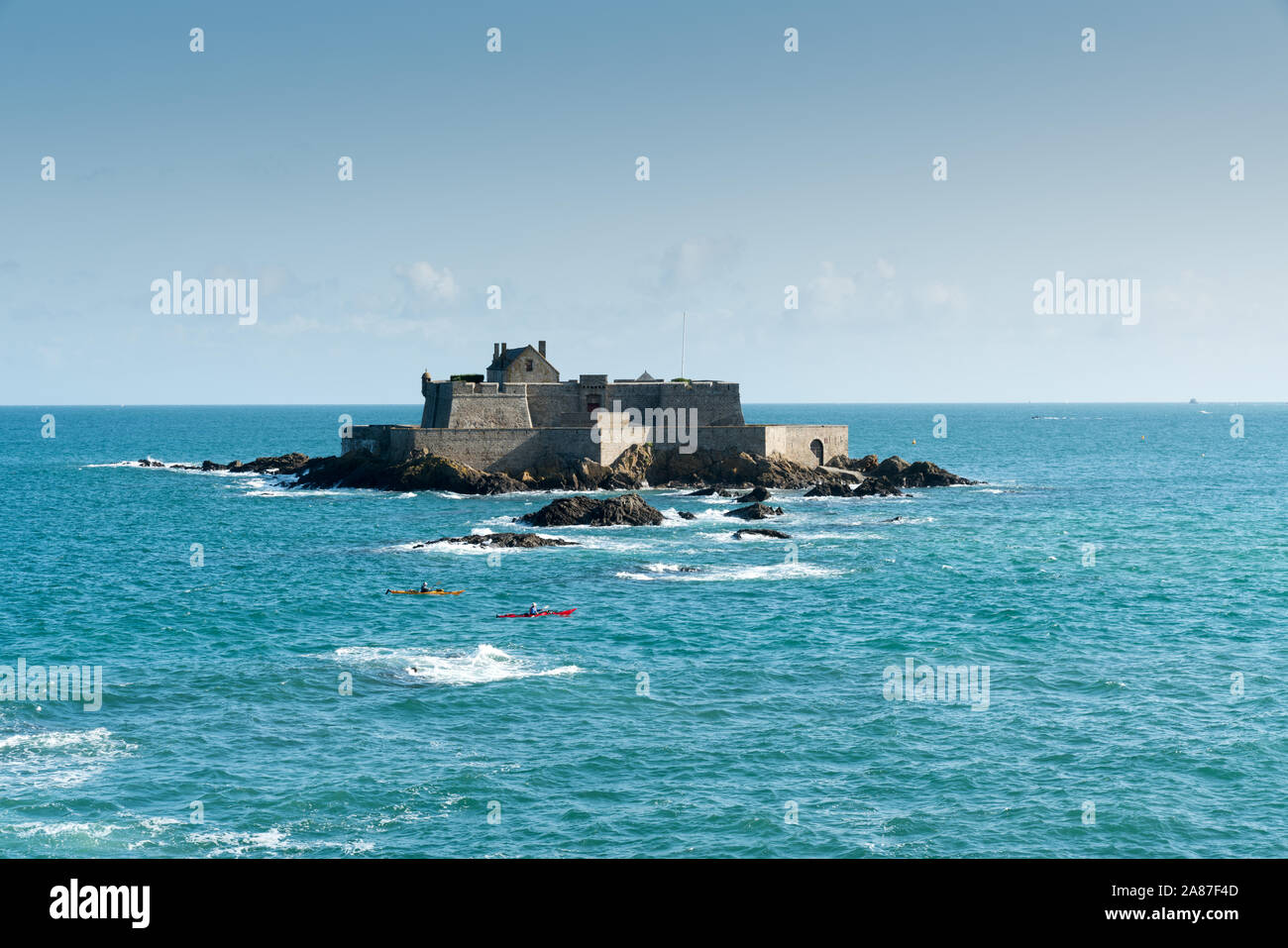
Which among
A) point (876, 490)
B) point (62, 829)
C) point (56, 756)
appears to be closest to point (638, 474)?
point (876, 490)

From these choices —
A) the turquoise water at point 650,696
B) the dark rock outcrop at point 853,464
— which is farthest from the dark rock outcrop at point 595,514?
the dark rock outcrop at point 853,464

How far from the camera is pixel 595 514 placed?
63.5 m

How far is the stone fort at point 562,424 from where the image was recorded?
266 ft

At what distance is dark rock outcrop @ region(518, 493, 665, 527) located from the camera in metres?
62.7

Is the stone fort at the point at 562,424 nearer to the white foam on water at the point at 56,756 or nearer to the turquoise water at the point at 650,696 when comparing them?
the turquoise water at the point at 650,696

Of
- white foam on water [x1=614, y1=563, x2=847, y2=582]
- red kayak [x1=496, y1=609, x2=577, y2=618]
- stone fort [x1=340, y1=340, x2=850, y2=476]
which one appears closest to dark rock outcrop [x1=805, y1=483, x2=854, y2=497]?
stone fort [x1=340, y1=340, x2=850, y2=476]

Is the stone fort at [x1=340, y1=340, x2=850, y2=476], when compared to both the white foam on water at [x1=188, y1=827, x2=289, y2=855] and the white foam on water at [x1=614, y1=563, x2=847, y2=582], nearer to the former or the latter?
the white foam on water at [x1=614, y1=563, x2=847, y2=582]

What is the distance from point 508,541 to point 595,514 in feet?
31.5

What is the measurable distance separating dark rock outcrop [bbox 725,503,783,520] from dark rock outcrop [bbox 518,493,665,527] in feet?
16.3

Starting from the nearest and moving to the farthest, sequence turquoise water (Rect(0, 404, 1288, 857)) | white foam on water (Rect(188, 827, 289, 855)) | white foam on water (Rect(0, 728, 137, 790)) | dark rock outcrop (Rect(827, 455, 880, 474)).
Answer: white foam on water (Rect(188, 827, 289, 855)) < turquoise water (Rect(0, 404, 1288, 857)) < white foam on water (Rect(0, 728, 137, 790)) < dark rock outcrop (Rect(827, 455, 880, 474))

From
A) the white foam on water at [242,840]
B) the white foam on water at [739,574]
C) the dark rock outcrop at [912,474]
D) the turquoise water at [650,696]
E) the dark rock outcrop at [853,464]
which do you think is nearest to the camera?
the white foam on water at [242,840]

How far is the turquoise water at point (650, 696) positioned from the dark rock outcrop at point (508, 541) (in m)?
1.51
